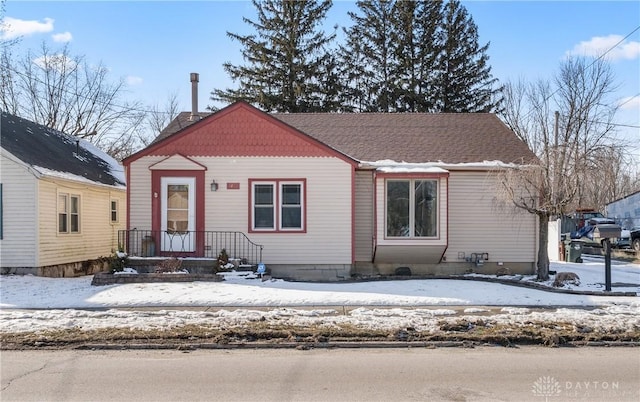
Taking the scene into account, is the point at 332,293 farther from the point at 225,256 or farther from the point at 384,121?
the point at 384,121

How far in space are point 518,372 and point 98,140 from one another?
1394 inches

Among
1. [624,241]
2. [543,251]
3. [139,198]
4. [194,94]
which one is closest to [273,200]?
[139,198]

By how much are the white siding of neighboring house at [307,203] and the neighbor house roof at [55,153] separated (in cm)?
346

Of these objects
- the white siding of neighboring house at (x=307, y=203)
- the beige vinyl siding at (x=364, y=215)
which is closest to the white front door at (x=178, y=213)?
the white siding of neighboring house at (x=307, y=203)

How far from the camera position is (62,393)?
5.64 metres

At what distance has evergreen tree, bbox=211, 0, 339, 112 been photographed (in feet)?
119

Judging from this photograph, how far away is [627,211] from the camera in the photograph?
34500mm

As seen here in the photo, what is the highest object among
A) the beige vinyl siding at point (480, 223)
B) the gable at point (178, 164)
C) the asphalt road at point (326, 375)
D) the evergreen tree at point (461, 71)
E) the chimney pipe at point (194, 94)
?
the evergreen tree at point (461, 71)

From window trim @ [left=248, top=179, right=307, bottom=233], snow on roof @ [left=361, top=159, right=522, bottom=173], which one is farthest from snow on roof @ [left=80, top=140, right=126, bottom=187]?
snow on roof @ [left=361, top=159, right=522, bottom=173]

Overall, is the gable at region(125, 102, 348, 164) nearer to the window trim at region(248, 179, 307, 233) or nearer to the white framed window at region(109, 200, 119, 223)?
the window trim at region(248, 179, 307, 233)

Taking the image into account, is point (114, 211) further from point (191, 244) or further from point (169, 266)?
point (169, 266)

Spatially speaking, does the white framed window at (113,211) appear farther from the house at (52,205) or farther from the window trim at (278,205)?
the window trim at (278,205)

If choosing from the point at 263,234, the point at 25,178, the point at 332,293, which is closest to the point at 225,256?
the point at 263,234

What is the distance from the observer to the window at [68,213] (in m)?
16.8
